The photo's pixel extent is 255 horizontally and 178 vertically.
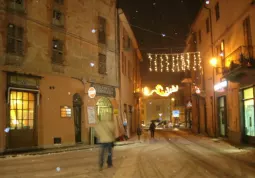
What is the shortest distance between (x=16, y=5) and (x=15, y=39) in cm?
205

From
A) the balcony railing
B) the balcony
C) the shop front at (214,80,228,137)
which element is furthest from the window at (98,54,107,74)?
the balcony railing

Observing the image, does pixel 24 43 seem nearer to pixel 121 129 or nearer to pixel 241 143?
pixel 121 129

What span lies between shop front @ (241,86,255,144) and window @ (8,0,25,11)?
14.9m

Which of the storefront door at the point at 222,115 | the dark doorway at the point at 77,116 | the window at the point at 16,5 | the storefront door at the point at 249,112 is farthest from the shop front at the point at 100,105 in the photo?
the storefront door at the point at 249,112

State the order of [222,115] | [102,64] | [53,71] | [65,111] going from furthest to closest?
[222,115] < [102,64] < [65,111] < [53,71]

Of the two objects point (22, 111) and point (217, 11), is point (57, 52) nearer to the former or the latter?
point (22, 111)

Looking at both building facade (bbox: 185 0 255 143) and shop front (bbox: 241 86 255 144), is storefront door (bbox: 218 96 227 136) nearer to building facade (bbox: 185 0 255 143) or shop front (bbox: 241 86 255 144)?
building facade (bbox: 185 0 255 143)

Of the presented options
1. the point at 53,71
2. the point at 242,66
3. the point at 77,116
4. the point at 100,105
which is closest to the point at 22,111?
the point at 53,71

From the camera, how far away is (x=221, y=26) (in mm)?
24438

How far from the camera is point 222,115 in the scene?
25.9 m

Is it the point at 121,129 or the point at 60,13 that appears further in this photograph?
the point at 121,129

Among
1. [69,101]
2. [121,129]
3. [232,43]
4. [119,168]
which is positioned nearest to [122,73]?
[121,129]

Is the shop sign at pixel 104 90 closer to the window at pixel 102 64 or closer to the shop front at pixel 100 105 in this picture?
the shop front at pixel 100 105

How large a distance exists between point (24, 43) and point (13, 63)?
152 cm
